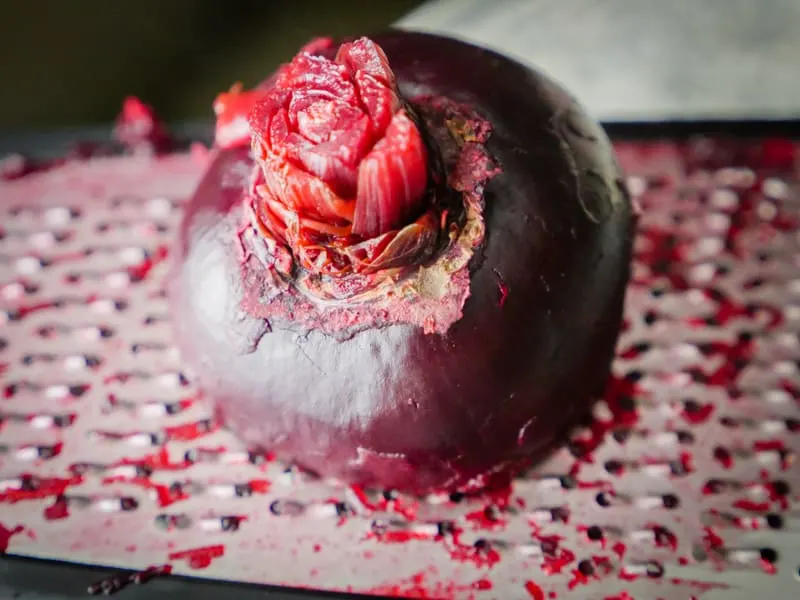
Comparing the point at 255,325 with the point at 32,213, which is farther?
the point at 32,213

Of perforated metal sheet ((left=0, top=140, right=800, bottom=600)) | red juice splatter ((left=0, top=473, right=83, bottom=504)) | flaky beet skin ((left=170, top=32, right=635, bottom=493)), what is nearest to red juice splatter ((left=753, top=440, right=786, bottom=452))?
perforated metal sheet ((left=0, top=140, right=800, bottom=600))

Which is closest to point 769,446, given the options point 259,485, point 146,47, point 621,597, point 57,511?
point 621,597

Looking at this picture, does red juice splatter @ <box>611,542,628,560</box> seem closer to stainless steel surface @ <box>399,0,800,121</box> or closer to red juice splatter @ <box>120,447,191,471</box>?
red juice splatter @ <box>120,447,191,471</box>

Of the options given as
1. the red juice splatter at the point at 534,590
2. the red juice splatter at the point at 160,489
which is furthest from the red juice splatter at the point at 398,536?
the red juice splatter at the point at 160,489

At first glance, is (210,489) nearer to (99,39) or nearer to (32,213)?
(32,213)

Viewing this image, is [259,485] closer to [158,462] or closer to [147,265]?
[158,462]

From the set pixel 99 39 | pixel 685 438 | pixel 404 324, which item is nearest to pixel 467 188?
pixel 404 324
